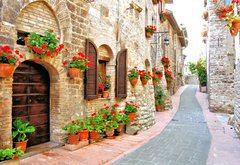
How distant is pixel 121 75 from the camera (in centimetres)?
750

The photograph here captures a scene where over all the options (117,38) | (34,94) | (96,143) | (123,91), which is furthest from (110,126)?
(117,38)

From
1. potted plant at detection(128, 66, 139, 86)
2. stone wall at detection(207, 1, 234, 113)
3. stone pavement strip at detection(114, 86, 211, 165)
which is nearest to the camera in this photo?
stone pavement strip at detection(114, 86, 211, 165)

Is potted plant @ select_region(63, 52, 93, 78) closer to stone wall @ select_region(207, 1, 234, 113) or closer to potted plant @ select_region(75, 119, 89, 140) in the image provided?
potted plant @ select_region(75, 119, 89, 140)

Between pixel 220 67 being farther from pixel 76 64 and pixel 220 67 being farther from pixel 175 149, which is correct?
pixel 76 64

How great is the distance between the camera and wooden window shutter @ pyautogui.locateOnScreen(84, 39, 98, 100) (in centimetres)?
578

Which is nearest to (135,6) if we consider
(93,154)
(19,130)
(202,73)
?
(93,154)

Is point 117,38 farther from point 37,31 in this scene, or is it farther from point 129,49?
point 37,31

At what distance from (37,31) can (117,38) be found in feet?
11.2

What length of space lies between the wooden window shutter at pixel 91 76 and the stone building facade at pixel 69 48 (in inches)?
1.2

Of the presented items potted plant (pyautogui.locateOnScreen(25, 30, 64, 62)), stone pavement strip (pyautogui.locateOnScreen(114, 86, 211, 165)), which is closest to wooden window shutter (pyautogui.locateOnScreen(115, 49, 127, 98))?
stone pavement strip (pyautogui.locateOnScreen(114, 86, 211, 165))

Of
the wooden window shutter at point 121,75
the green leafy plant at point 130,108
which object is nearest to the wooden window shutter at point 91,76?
the wooden window shutter at point 121,75

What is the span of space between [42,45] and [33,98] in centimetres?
143

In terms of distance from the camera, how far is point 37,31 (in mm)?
4590

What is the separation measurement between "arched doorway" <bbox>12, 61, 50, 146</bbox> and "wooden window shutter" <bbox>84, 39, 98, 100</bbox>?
1.09m
